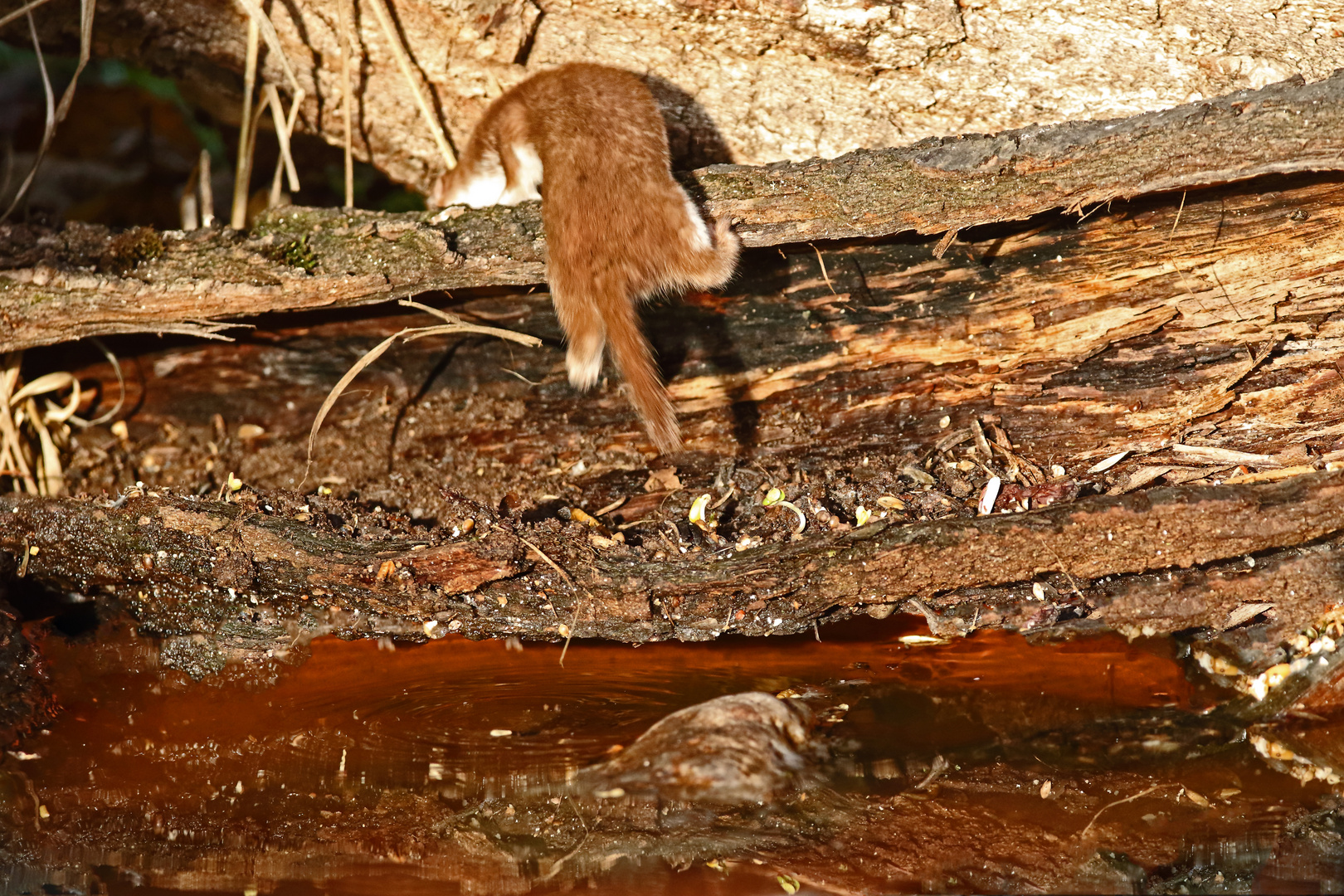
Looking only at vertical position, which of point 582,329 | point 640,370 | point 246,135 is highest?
point 246,135

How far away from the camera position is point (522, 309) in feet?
10.2

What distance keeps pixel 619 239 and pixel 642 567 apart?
2.95 feet

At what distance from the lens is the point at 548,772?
2.42m

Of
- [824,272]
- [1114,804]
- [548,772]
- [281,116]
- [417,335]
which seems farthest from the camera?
[281,116]

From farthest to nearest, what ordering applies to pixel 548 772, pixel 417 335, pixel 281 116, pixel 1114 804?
pixel 281 116
pixel 417 335
pixel 548 772
pixel 1114 804

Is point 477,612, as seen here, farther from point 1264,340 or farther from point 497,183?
point 1264,340

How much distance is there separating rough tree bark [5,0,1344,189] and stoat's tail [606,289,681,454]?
100 centimetres

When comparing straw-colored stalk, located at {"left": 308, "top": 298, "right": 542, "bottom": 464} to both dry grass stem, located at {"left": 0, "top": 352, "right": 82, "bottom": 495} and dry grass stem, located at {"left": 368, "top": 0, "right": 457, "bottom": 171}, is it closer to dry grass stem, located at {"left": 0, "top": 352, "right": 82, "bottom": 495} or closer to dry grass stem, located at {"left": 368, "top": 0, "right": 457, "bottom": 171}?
dry grass stem, located at {"left": 368, "top": 0, "right": 457, "bottom": 171}

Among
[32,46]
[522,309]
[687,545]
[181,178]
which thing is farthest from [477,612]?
[181,178]

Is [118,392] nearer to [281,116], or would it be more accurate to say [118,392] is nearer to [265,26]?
[281,116]

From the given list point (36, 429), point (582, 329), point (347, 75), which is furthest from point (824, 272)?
point (36, 429)

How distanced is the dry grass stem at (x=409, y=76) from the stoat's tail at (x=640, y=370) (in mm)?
1199

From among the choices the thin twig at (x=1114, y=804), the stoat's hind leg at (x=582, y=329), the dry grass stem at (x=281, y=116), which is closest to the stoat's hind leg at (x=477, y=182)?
the dry grass stem at (x=281, y=116)

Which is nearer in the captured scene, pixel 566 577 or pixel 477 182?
pixel 566 577
